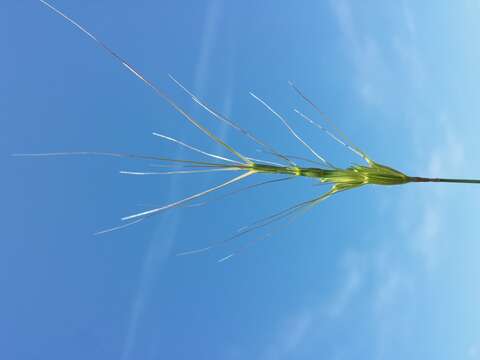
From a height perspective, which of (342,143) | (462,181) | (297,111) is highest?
(297,111)

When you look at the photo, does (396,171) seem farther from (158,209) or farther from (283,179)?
(158,209)

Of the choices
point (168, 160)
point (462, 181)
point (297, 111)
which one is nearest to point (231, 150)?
point (168, 160)

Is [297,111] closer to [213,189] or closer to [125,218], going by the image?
[213,189]

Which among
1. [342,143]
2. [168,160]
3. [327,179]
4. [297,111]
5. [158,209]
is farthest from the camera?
[297,111]

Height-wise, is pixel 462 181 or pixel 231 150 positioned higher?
pixel 231 150

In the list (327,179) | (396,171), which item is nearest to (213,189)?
(327,179)

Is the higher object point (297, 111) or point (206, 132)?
point (297, 111)

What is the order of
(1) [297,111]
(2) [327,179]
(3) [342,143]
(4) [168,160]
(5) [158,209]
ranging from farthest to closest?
(1) [297,111] < (3) [342,143] < (2) [327,179] < (5) [158,209] < (4) [168,160]

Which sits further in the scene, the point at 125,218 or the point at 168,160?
the point at 125,218

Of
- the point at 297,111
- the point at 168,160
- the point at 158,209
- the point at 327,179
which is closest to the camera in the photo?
the point at 168,160
